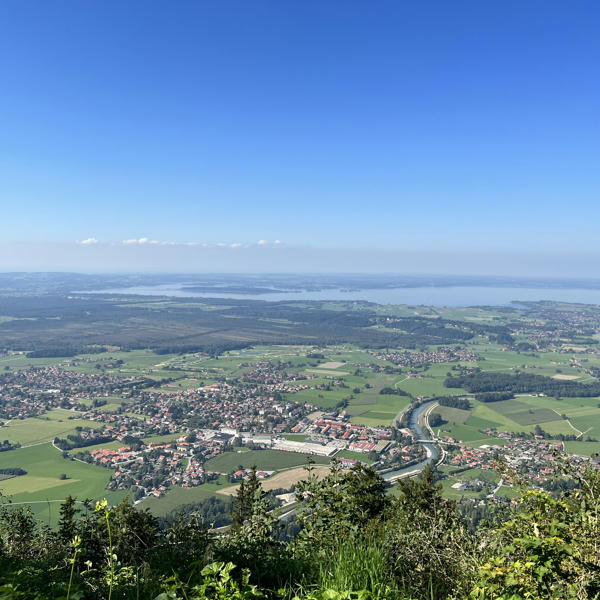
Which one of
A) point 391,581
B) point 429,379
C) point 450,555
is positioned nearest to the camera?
point 391,581

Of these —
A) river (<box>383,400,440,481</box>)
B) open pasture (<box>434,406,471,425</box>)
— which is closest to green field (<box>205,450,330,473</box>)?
river (<box>383,400,440,481</box>)

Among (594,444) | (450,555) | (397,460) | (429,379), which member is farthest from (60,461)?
(429,379)

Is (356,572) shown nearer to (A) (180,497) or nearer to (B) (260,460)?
(A) (180,497)

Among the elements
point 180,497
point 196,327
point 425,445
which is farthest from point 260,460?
point 196,327

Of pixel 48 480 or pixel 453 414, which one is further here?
pixel 453 414

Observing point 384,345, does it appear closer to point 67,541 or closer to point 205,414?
point 205,414

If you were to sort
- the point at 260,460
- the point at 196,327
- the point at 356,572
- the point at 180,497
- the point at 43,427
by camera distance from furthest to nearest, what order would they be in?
the point at 196,327, the point at 43,427, the point at 260,460, the point at 180,497, the point at 356,572

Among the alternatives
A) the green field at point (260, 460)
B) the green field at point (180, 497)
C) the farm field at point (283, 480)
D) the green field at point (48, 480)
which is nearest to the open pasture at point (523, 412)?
the green field at point (260, 460)

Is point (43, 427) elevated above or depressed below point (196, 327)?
below
